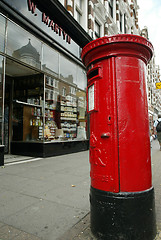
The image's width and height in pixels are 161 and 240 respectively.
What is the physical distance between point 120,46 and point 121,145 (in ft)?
3.71

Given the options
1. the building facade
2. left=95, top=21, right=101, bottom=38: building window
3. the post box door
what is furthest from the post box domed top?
the building facade

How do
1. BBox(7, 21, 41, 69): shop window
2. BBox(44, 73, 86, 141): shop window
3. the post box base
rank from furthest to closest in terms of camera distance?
1. BBox(44, 73, 86, 141): shop window
2. BBox(7, 21, 41, 69): shop window
3. the post box base

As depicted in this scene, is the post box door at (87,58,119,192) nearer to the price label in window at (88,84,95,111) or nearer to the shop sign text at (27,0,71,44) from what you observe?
the price label in window at (88,84,95,111)

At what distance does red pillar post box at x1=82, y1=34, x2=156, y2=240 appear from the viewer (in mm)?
2041

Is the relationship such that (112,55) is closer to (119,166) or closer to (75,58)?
Result: (119,166)

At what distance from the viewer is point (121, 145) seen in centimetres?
210

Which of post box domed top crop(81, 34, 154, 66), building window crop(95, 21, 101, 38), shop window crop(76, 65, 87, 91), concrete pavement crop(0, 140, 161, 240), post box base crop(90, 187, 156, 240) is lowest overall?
concrete pavement crop(0, 140, 161, 240)

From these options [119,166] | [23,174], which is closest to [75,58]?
[23,174]

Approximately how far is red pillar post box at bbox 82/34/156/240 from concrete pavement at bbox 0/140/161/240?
0.42 metres

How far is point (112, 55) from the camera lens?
A: 7.09ft

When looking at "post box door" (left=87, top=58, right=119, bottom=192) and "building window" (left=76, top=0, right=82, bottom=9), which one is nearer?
"post box door" (left=87, top=58, right=119, bottom=192)

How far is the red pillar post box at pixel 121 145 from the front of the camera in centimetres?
204

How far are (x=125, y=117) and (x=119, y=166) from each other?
0.55 m

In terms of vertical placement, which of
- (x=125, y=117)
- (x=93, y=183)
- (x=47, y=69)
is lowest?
(x=93, y=183)
